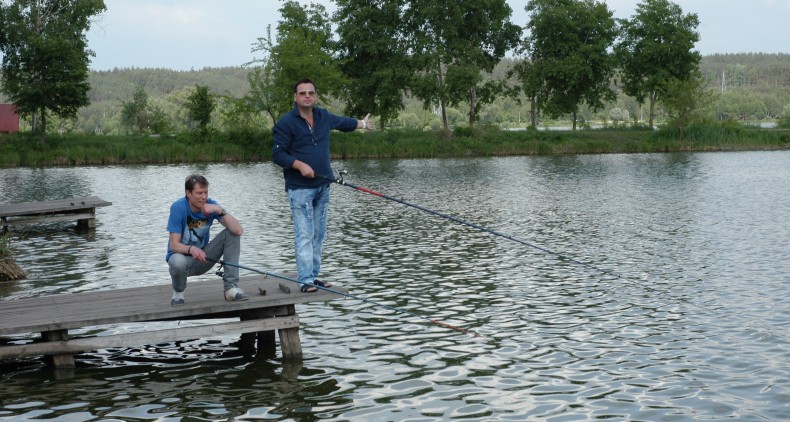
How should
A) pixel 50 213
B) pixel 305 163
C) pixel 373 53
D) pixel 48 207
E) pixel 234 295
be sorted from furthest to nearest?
pixel 373 53, pixel 50 213, pixel 48 207, pixel 305 163, pixel 234 295

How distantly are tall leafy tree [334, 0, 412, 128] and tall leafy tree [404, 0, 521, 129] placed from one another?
1.32 meters

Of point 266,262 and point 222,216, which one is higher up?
point 222,216

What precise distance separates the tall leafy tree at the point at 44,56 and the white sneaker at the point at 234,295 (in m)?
61.2

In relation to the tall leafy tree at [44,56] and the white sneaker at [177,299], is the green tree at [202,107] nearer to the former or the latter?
A: the tall leafy tree at [44,56]

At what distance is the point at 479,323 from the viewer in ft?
40.9

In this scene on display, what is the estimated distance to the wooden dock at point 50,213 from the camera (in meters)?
24.1

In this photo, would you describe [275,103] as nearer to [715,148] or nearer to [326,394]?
[715,148]

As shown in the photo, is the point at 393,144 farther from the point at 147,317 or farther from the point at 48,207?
the point at 147,317

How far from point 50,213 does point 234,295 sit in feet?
56.9

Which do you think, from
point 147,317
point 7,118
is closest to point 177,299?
point 147,317

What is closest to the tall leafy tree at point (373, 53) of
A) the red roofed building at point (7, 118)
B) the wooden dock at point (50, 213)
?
the red roofed building at point (7, 118)

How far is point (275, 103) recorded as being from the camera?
7556cm

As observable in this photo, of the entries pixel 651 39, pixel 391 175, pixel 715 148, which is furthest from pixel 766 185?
pixel 651 39

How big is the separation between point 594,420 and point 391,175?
Result: 3942 cm
